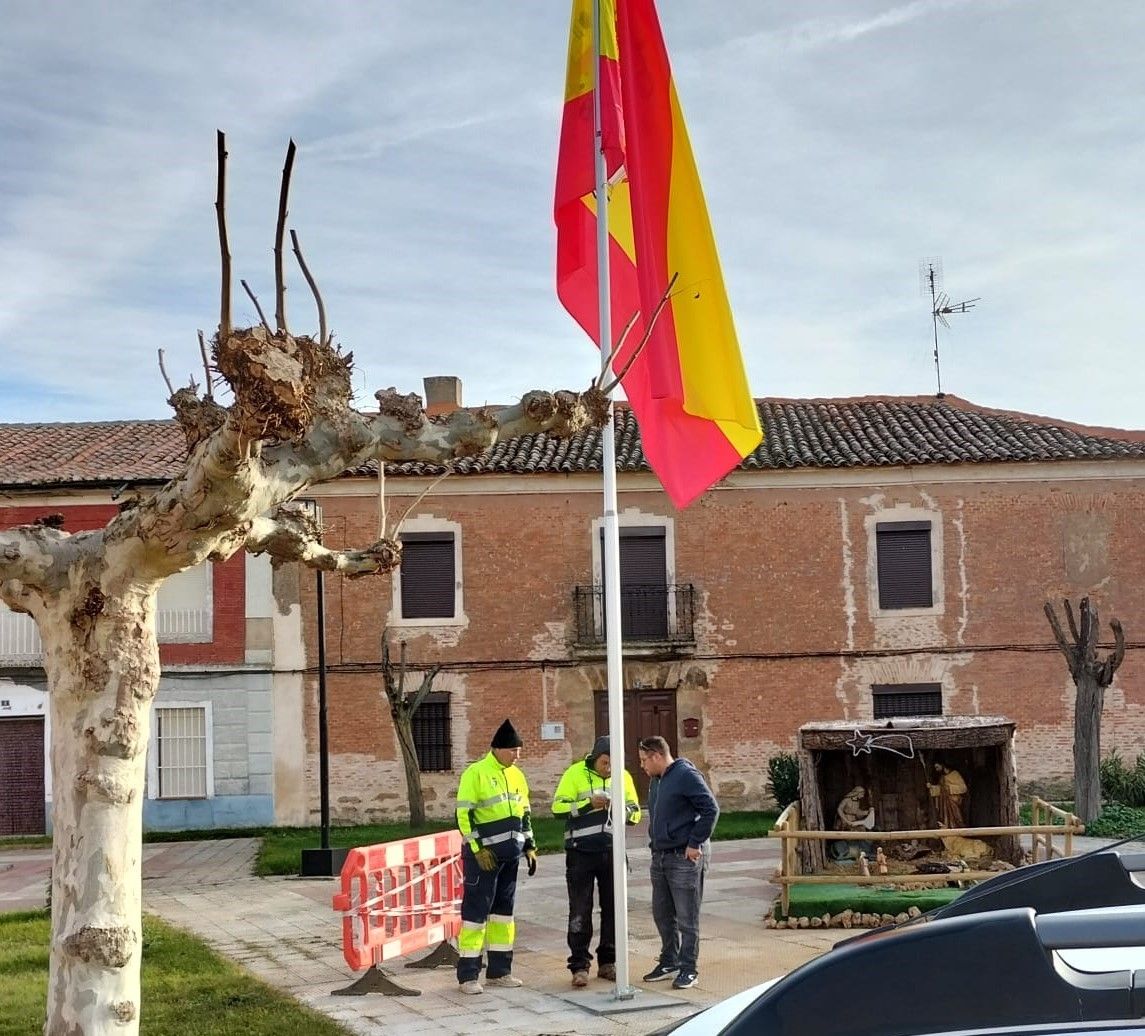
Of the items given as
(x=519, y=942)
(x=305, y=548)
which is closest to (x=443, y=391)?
(x=519, y=942)

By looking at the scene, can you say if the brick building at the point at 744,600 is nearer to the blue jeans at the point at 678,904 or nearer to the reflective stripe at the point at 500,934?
the reflective stripe at the point at 500,934

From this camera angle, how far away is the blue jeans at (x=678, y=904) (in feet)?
32.6

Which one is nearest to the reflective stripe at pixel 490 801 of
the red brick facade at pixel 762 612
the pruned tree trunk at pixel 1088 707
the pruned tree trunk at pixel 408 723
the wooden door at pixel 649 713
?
the pruned tree trunk at pixel 1088 707

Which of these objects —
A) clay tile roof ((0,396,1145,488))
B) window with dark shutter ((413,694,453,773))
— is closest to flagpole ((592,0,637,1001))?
clay tile roof ((0,396,1145,488))

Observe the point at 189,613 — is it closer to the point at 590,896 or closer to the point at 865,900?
the point at 865,900

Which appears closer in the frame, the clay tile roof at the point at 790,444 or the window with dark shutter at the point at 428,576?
the clay tile roof at the point at 790,444

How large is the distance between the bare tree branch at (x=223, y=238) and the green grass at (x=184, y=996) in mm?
4807

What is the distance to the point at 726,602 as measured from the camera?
84.3 ft

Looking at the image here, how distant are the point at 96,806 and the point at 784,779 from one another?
58.7 ft

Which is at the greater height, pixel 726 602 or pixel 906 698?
pixel 726 602

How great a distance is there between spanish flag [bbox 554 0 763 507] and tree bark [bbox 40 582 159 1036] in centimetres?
418

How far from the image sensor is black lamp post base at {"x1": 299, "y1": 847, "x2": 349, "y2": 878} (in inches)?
699

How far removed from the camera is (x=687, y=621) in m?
25.5

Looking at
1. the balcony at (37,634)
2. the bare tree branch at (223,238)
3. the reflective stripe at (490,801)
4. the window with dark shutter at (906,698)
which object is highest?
the bare tree branch at (223,238)
